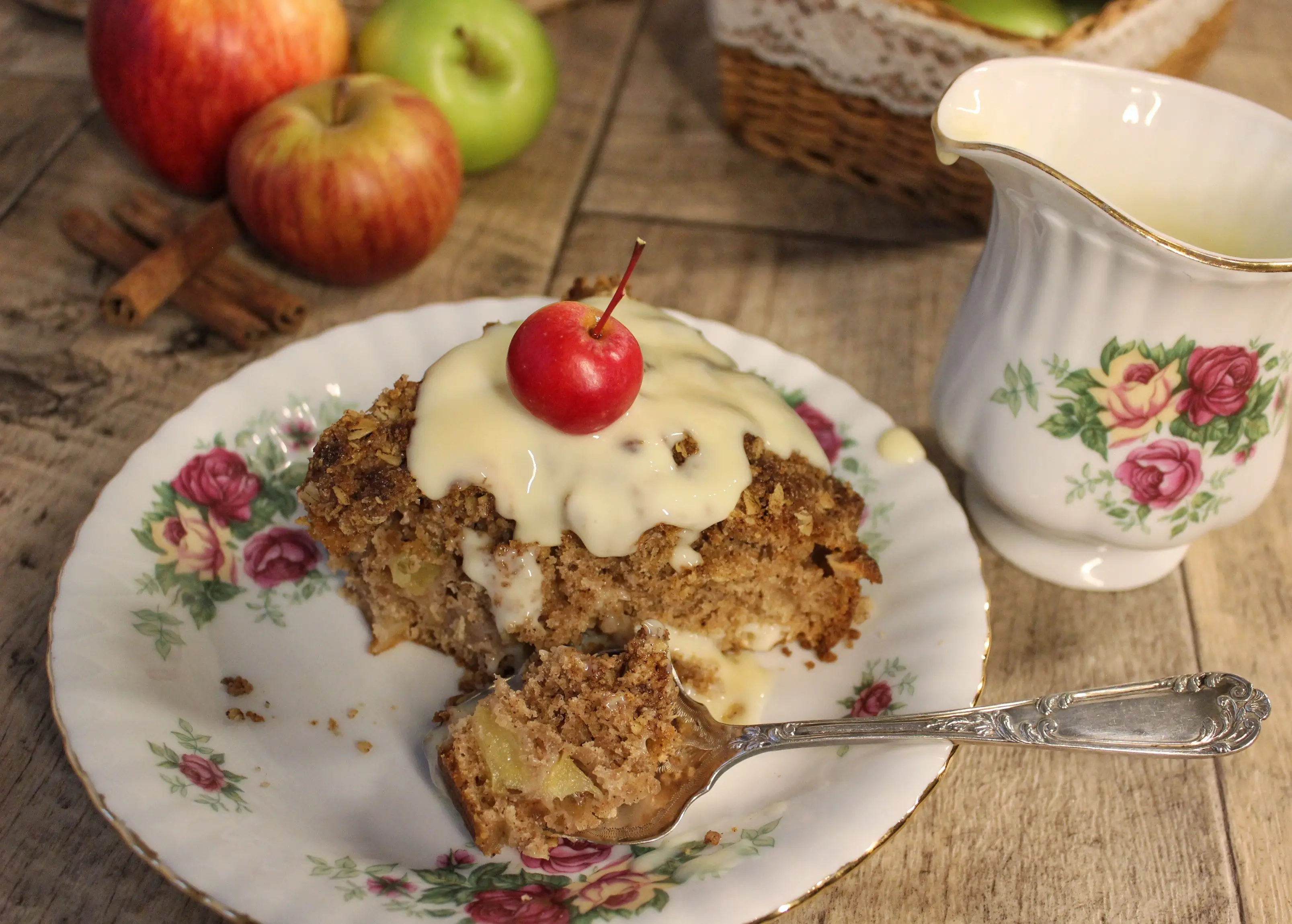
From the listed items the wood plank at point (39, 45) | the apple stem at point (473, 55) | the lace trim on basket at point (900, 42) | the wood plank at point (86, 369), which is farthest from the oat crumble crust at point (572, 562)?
the wood plank at point (39, 45)

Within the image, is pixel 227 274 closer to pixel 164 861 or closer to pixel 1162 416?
pixel 164 861

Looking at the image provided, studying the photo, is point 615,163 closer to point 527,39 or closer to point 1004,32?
point 527,39

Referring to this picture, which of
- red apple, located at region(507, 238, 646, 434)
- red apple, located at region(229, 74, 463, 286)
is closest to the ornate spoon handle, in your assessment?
red apple, located at region(507, 238, 646, 434)

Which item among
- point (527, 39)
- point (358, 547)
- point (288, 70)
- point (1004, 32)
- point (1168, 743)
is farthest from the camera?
point (527, 39)

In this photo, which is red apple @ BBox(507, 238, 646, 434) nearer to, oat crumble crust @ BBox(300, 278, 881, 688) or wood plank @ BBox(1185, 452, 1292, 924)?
oat crumble crust @ BBox(300, 278, 881, 688)

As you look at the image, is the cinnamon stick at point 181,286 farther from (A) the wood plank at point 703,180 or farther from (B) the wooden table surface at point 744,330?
(A) the wood plank at point 703,180

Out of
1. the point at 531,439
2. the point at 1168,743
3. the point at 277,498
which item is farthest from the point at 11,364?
the point at 1168,743

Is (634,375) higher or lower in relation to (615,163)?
higher
